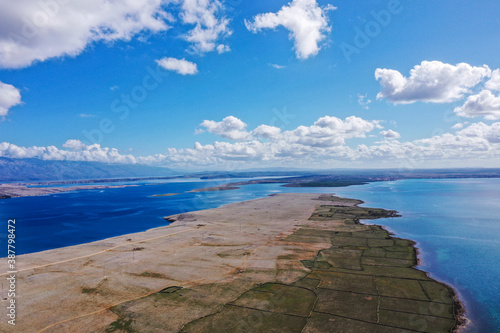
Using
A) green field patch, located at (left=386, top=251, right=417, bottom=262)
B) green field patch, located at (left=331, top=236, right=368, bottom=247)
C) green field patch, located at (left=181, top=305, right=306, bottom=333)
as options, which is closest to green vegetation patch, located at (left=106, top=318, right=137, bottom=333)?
green field patch, located at (left=181, top=305, right=306, bottom=333)

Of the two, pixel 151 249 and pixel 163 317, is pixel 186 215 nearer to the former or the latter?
pixel 151 249

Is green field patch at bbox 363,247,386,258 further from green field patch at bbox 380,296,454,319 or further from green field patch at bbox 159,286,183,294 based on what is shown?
green field patch at bbox 159,286,183,294

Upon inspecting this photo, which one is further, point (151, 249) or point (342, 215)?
point (342, 215)

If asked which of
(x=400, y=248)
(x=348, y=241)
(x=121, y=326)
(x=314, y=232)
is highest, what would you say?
(x=121, y=326)

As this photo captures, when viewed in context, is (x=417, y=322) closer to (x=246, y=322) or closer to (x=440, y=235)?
(x=246, y=322)

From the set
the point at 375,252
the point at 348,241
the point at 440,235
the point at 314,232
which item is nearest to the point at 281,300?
the point at 375,252

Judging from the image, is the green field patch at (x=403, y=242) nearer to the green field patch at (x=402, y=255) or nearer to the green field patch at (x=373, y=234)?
the green field patch at (x=373, y=234)

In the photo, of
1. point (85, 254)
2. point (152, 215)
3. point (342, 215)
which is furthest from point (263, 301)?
point (152, 215)
